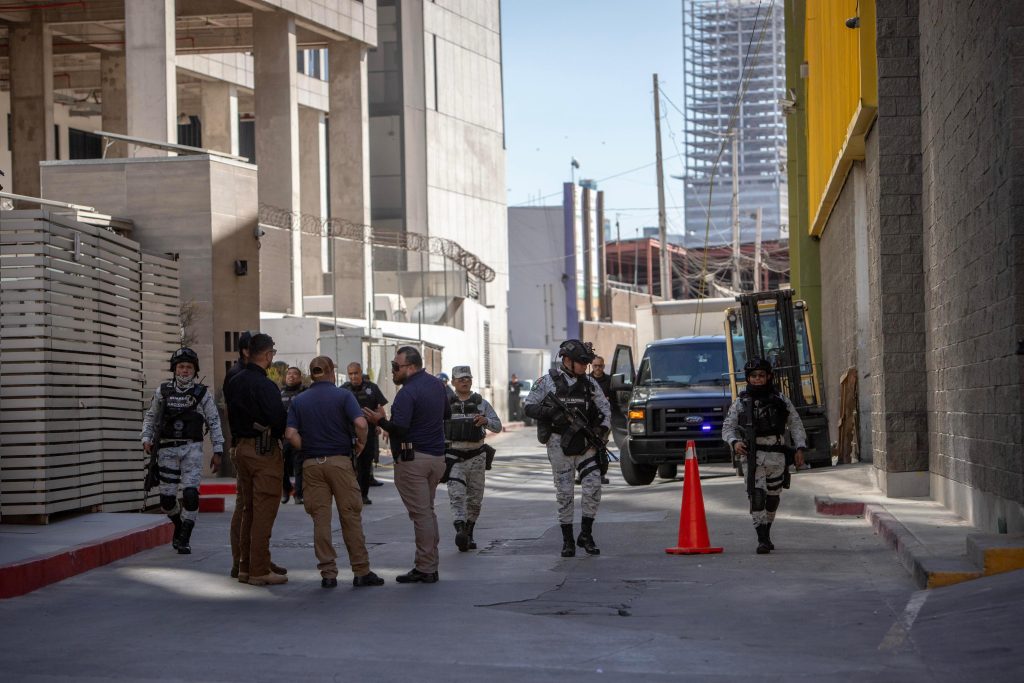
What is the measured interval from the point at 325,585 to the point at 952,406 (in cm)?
684

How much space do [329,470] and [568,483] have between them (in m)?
2.94

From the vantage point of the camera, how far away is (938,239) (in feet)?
51.9

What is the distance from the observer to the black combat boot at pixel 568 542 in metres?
13.9

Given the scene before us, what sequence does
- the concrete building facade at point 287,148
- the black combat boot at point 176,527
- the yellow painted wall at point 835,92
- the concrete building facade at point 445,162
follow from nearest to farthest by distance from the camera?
the black combat boot at point 176,527
the yellow painted wall at point 835,92
the concrete building facade at point 287,148
the concrete building facade at point 445,162

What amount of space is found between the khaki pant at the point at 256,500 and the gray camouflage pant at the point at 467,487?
2657 mm

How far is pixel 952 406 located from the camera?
15.0 meters

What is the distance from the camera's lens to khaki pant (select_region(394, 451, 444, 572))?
12250 millimetres

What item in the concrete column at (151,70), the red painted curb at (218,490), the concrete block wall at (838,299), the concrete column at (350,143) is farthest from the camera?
the concrete column at (350,143)

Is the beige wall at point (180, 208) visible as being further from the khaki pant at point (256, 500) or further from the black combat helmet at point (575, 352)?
the khaki pant at point (256, 500)

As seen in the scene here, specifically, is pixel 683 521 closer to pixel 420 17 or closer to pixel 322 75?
pixel 322 75

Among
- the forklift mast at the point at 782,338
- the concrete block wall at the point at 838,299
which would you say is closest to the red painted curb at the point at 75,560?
the forklift mast at the point at 782,338

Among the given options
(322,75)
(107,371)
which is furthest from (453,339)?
(107,371)

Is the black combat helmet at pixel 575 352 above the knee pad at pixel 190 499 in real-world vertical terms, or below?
above

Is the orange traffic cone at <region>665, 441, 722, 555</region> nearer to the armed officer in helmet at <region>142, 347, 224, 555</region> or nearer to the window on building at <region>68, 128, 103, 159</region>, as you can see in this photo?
the armed officer in helmet at <region>142, 347, 224, 555</region>
